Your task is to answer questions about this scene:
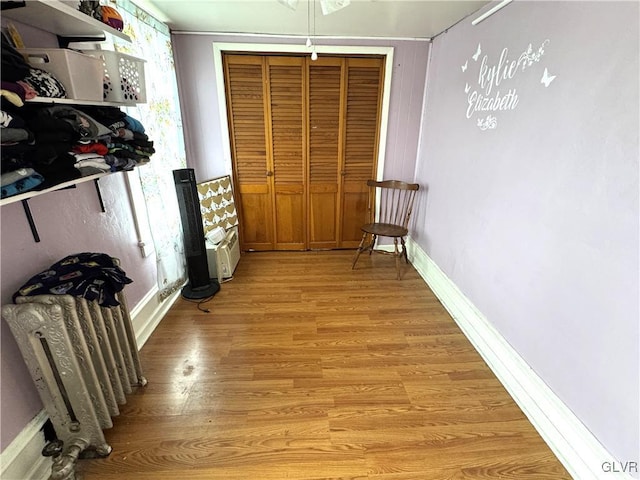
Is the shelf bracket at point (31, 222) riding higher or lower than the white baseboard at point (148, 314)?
higher

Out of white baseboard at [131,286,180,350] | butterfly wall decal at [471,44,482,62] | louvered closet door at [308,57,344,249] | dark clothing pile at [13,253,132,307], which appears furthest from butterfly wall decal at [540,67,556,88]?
white baseboard at [131,286,180,350]

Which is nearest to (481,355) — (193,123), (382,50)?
(382,50)

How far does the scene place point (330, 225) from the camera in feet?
11.5

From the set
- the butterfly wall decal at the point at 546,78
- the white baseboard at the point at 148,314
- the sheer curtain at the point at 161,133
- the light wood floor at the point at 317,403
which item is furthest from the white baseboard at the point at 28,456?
the butterfly wall decal at the point at 546,78

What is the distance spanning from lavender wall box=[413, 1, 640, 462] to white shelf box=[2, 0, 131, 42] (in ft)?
6.73

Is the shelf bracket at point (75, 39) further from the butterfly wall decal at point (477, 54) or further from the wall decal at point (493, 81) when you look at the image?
the butterfly wall decal at point (477, 54)

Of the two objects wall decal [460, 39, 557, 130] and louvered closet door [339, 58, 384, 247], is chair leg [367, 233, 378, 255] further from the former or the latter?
wall decal [460, 39, 557, 130]

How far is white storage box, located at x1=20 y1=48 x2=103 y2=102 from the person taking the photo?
1140 mm

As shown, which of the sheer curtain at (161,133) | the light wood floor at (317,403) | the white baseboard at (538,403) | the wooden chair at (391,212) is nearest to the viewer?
the white baseboard at (538,403)

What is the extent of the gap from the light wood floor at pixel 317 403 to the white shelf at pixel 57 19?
1.79 meters

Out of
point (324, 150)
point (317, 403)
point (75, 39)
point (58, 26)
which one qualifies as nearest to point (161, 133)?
point (75, 39)

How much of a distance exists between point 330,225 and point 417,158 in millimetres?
1179

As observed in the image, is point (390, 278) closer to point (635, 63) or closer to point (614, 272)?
point (614, 272)

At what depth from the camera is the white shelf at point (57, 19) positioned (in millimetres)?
1128
